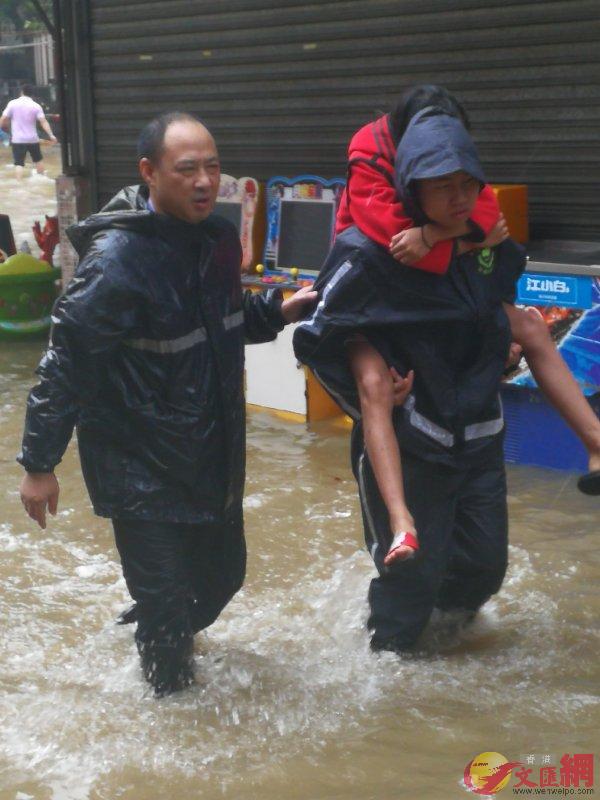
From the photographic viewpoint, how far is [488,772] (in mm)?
3209

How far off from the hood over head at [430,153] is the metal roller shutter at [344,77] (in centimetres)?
299

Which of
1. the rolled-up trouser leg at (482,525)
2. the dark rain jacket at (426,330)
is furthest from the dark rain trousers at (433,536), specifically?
the dark rain jacket at (426,330)

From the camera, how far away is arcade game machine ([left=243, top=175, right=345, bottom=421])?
721 cm

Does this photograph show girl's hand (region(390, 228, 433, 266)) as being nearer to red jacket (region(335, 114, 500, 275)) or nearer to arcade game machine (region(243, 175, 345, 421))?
red jacket (region(335, 114, 500, 275))

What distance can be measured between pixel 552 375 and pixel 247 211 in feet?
14.8

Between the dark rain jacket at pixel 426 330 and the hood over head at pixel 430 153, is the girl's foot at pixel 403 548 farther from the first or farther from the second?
the hood over head at pixel 430 153

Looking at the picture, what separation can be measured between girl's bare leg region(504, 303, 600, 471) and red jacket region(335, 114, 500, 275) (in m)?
0.38

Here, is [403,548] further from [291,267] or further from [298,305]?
[291,267]

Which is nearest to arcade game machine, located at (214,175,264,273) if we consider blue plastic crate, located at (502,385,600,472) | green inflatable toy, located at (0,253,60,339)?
blue plastic crate, located at (502,385,600,472)

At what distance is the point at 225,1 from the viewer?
27.6 feet

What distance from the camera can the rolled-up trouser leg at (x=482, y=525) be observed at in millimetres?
3701

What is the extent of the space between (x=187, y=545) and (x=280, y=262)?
4.26 m

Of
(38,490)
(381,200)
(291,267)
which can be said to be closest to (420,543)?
(381,200)

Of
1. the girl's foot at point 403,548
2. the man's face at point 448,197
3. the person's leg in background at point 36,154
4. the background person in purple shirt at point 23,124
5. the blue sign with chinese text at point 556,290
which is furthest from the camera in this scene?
the person's leg in background at point 36,154
